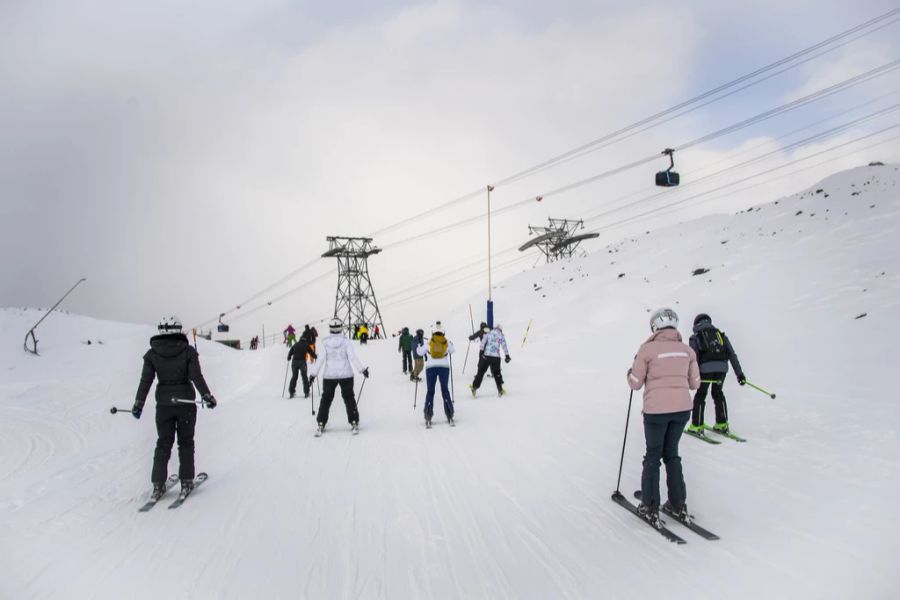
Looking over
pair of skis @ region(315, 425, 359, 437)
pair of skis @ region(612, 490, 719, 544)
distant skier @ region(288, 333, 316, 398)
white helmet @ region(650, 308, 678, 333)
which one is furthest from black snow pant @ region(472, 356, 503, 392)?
white helmet @ region(650, 308, 678, 333)

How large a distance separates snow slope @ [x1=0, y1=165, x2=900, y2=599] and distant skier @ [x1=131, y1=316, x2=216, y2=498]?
545mm

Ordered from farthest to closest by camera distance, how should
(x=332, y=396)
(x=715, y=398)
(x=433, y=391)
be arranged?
(x=433, y=391) < (x=332, y=396) < (x=715, y=398)

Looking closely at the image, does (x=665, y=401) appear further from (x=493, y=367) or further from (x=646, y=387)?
(x=493, y=367)

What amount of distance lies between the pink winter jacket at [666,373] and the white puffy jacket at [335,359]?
5.68 metres

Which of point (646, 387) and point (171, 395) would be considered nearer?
point (646, 387)

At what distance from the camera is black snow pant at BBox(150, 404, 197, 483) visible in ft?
19.1

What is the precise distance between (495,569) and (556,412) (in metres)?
7.17

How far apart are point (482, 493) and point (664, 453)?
2.28m

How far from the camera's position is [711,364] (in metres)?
7.99

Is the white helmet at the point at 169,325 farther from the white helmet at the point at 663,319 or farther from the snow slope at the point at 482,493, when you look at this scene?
the white helmet at the point at 663,319

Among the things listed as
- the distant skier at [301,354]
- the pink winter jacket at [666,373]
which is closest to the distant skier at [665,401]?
the pink winter jacket at [666,373]

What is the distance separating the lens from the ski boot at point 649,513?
15.3 feet

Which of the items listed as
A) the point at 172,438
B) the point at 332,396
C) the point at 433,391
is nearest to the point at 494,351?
the point at 433,391

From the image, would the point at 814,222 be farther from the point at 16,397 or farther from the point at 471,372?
the point at 16,397
